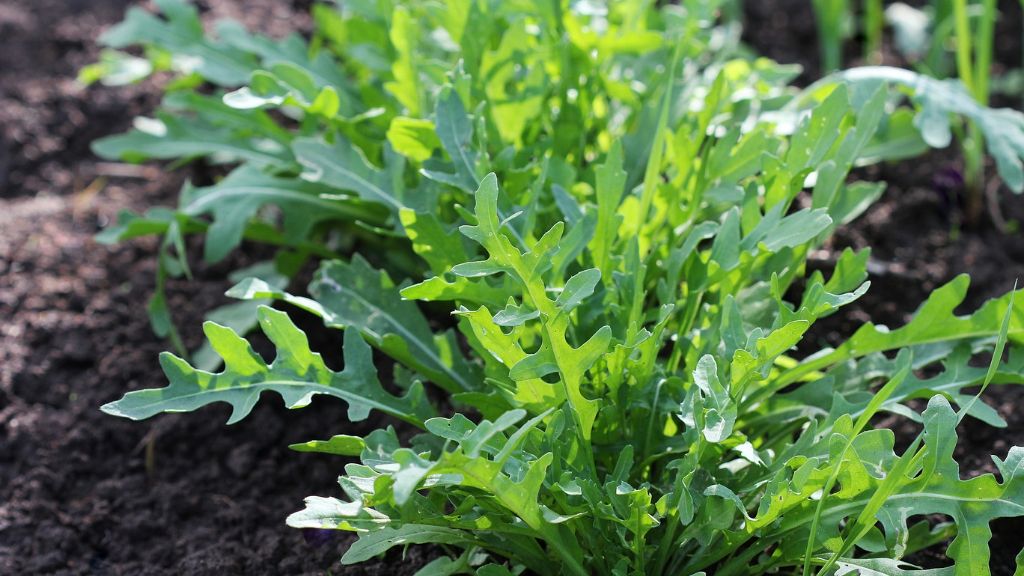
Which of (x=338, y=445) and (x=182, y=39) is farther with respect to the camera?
(x=182, y=39)

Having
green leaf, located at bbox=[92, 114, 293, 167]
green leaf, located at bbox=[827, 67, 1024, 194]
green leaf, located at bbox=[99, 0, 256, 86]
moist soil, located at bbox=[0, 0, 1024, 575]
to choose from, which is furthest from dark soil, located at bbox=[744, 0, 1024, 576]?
green leaf, located at bbox=[99, 0, 256, 86]

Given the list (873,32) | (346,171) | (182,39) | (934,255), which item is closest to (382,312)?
(346,171)

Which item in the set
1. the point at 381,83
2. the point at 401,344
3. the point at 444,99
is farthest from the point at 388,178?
the point at 381,83

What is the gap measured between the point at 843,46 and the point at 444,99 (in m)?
1.93

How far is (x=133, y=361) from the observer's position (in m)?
2.51

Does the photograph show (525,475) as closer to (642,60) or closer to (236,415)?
(236,415)

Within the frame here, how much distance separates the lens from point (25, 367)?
2492 millimetres

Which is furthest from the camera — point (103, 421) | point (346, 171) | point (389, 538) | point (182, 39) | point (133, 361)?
point (182, 39)

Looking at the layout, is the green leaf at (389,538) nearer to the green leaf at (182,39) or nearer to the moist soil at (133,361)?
the moist soil at (133,361)

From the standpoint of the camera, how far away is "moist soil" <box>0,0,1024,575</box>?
208 cm

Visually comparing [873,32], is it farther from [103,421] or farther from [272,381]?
[103,421]

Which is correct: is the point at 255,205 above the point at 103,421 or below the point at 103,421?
above

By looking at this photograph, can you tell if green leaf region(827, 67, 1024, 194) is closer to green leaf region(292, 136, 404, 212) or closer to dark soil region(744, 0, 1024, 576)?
dark soil region(744, 0, 1024, 576)

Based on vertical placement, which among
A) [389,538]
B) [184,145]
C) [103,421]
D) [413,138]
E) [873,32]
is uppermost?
[413,138]
